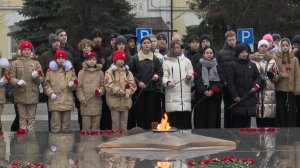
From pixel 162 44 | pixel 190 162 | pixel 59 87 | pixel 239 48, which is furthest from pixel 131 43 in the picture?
pixel 190 162

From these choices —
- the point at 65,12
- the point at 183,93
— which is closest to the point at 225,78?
the point at 183,93

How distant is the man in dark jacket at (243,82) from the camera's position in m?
14.0

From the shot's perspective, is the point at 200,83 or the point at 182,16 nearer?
the point at 200,83

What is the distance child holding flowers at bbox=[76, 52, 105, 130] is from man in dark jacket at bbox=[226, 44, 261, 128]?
2.26m

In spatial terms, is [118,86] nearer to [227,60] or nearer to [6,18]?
[227,60]

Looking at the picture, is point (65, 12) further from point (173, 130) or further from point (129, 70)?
point (173, 130)

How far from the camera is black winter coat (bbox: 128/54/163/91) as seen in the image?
1409cm

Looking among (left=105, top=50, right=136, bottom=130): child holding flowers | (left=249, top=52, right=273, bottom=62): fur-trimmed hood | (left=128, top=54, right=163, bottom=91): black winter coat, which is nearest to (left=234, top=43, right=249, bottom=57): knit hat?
(left=249, top=52, right=273, bottom=62): fur-trimmed hood

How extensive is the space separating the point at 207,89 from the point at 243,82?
641 millimetres

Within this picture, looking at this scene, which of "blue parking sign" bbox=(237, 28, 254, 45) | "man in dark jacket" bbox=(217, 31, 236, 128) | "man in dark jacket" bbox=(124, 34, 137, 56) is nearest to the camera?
"man in dark jacket" bbox=(217, 31, 236, 128)

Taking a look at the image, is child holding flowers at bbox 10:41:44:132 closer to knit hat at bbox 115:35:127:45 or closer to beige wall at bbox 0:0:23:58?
knit hat at bbox 115:35:127:45

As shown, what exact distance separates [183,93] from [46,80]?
234 cm

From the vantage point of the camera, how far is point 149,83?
1408cm

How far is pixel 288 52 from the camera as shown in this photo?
14766mm
